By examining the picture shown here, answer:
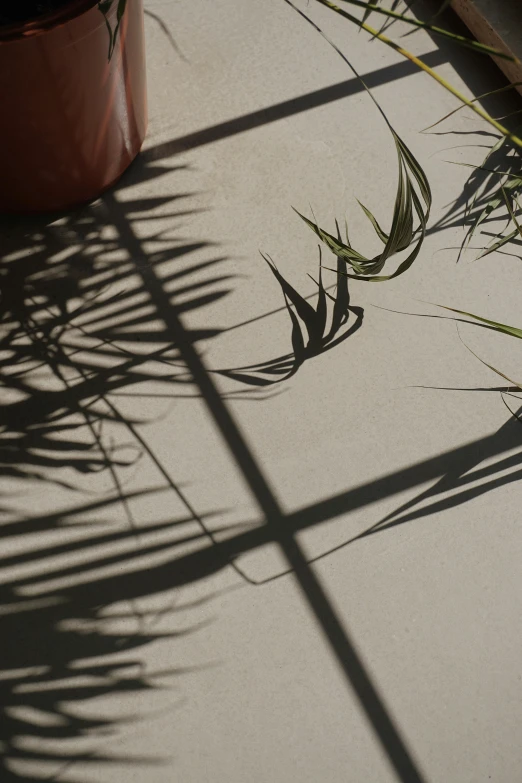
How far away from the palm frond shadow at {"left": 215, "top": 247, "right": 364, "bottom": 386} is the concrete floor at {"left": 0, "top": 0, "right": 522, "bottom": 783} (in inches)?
0.8

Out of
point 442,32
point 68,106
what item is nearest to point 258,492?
point 68,106

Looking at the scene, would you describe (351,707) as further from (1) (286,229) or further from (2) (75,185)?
(2) (75,185)

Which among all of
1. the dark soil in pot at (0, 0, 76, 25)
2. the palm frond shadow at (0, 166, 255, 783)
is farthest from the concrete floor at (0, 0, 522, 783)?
the dark soil in pot at (0, 0, 76, 25)

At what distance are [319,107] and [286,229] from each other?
379mm

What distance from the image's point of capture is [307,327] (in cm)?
161

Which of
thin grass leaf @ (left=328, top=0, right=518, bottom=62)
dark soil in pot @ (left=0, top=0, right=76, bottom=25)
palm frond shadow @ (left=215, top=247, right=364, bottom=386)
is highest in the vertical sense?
dark soil in pot @ (left=0, top=0, right=76, bottom=25)

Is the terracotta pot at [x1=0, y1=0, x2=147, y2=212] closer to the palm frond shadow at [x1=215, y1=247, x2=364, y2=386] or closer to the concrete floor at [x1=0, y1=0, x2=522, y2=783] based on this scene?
the concrete floor at [x1=0, y1=0, x2=522, y2=783]

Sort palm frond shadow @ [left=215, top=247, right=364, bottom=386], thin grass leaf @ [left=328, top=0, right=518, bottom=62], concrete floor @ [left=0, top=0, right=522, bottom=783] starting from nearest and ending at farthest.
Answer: thin grass leaf @ [left=328, top=0, right=518, bottom=62], concrete floor @ [left=0, top=0, right=522, bottom=783], palm frond shadow @ [left=215, top=247, right=364, bottom=386]

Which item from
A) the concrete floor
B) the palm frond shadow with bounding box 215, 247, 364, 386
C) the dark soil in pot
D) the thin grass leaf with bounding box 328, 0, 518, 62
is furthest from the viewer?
the palm frond shadow with bounding box 215, 247, 364, 386

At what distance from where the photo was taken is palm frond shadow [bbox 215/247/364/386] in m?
1.56

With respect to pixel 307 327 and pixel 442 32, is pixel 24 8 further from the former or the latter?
pixel 442 32

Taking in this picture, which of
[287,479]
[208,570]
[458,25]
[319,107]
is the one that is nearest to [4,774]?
[208,570]

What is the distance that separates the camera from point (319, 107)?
6.15 feet

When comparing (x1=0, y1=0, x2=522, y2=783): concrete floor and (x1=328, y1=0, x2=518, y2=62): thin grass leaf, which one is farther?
(x1=0, y1=0, x2=522, y2=783): concrete floor
